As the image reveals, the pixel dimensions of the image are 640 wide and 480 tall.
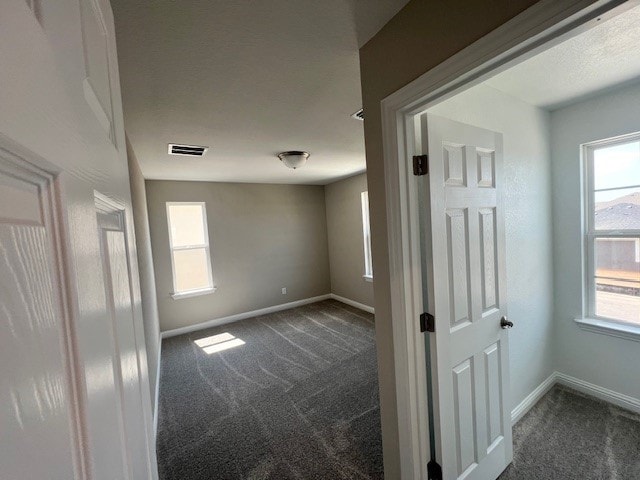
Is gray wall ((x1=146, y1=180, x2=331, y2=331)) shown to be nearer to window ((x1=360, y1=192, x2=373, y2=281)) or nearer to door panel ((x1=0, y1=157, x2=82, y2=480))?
window ((x1=360, y1=192, x2=373, y2=281))

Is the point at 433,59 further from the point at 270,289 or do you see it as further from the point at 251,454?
A: the point at 270,289

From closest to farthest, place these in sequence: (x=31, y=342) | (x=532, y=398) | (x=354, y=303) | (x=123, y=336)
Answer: (x=31, y=342) < (x=123, y=336) < (x=532, y=398) < (x=354, y=303)

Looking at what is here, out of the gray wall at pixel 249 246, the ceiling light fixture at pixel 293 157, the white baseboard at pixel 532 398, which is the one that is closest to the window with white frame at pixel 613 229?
the white baseboard at pixel 532 398

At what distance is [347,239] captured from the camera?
5.05 metres

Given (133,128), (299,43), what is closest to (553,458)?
(299,43)

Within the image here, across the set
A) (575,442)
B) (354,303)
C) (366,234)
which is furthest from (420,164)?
(354,303)

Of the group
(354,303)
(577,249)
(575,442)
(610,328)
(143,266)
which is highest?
(143,266)

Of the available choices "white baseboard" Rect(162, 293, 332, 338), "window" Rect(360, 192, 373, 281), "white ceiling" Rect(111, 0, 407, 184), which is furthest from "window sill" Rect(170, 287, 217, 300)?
"window" Rect(360, 192, 373, 281)

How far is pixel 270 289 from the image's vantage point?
4.99 metres

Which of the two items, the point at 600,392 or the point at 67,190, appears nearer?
the point at 67,190

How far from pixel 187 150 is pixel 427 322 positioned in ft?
8.45

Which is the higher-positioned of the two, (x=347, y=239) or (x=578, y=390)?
(x=347, y=239)

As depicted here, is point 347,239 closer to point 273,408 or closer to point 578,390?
point 273,408

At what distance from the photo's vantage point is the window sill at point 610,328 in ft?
6.51
